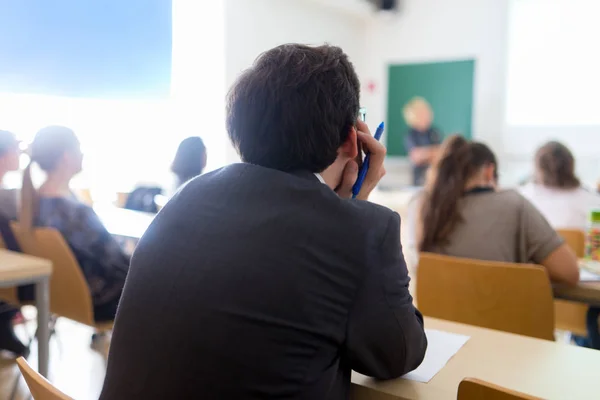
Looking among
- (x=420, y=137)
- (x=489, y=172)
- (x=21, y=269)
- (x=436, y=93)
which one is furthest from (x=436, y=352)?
(x=436, y=93)

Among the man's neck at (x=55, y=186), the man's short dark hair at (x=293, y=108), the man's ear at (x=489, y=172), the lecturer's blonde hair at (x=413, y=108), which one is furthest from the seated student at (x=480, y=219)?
the lecturer's blonde hair at (x=413, y=108)

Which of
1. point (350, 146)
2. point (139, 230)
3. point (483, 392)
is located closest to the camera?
point (483, 392)

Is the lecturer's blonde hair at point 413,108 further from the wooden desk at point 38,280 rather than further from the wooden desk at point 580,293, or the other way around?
the wooden desk at point 38,280

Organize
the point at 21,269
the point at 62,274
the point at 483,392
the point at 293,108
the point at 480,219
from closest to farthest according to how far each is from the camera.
→ the point at 483,392, the point at 293,108, the point at 21,269, the point at 480,219, the point at 62,274

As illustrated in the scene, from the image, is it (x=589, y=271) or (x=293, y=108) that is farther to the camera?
(x=589, y=271)

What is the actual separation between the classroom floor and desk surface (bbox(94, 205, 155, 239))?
678 mm

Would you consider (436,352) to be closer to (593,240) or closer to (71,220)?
(593,240)

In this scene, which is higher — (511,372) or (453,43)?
(453,43)

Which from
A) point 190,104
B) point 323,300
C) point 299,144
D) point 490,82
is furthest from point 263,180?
point 490,82

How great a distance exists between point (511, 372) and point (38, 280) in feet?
4.85


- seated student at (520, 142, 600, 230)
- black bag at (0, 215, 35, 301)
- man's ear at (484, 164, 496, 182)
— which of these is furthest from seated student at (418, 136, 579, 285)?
→ black bag at (0, 215, 35, 301)

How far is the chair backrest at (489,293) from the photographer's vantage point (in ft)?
5.74

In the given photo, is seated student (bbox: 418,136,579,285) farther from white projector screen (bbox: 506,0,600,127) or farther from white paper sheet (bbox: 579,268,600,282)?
white projector screen (bbox: 506,0,600,127)

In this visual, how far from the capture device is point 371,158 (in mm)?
1166
